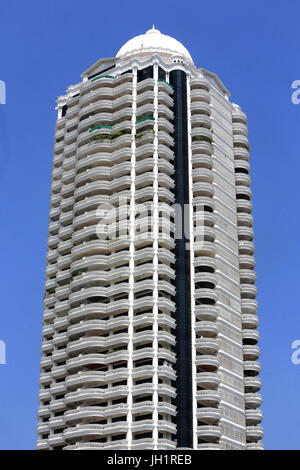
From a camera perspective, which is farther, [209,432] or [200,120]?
[200,120]

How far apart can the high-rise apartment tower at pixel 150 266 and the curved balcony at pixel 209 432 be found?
190mm

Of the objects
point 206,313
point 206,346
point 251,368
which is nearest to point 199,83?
point 206,313

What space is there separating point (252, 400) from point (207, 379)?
13654 millimetres

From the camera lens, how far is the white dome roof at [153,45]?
133m

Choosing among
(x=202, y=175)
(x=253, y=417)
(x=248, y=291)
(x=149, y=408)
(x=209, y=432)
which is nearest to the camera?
(x=149, y=408)

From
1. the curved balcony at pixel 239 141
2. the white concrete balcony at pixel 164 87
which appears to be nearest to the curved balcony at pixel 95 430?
the white concrete balcony at pixel 164 87

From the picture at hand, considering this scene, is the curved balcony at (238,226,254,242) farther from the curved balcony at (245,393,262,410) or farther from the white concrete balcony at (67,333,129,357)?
the white concrete balcony at (67,333,129,357)

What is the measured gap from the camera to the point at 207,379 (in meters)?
103

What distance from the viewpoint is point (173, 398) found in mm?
100438

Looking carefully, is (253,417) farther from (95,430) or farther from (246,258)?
(246,258)

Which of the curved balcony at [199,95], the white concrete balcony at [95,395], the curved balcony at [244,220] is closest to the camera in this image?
the white concrete balcony at [95,395]

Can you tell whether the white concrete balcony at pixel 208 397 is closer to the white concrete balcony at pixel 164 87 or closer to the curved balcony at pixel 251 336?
the curved balcony at pixel 251 336

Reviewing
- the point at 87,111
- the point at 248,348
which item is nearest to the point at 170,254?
the point at 248,348

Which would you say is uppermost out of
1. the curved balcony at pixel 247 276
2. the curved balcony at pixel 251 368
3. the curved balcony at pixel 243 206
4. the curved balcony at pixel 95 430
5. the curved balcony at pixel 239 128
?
the curved balcony at pixel 239 128
